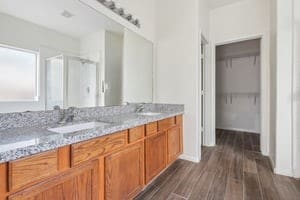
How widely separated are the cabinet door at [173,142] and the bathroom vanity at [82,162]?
349 mm

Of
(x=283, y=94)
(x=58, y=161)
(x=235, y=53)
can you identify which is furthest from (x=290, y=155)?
(x=235, y=53)

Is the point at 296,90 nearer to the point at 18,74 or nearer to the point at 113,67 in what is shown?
the point at 113,67

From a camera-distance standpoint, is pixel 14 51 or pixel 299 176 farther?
pixel 299 176

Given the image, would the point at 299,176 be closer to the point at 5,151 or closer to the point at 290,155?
the point at 290,155

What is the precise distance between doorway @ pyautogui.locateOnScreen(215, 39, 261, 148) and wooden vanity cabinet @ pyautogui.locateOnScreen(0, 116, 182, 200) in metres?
3.32

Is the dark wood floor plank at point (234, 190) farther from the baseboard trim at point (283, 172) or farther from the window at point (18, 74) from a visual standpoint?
the window at point (18, 74)

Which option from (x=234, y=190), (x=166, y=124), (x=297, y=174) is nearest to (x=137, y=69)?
(x=166, y=124)

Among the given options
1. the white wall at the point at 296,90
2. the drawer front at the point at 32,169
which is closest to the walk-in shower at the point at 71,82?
the drawer front at the point at 32,169

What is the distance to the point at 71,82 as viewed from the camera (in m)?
1.65

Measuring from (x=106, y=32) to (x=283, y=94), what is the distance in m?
2.36

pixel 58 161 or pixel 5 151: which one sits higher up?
pixel 5 151

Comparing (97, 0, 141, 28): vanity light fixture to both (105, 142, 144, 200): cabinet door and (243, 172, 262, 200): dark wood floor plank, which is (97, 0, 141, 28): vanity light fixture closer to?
(105, 142, 144, 200): cabinet door

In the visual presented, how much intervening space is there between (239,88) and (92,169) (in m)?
4.78

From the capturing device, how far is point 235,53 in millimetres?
4754
